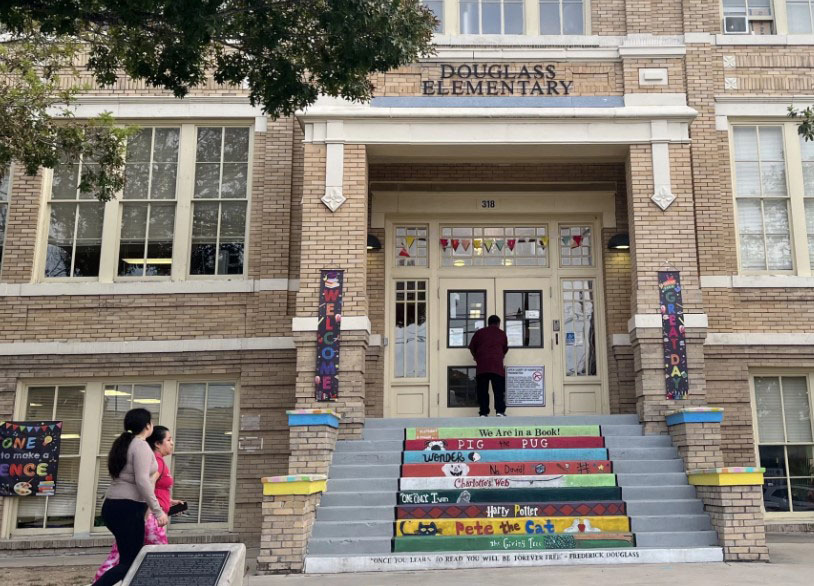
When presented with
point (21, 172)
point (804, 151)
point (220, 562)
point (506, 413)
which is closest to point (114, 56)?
point (21, 172)

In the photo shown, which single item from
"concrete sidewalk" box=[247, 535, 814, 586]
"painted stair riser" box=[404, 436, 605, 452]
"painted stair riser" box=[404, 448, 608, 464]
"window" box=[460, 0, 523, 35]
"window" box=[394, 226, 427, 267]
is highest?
"window" box=[460, 0, 523, 35]

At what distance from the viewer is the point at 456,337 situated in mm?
13141

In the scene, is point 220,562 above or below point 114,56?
below

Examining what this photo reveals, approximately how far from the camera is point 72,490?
12305 mm

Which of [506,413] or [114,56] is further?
Answer: [506,413]

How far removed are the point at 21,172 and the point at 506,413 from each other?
28.2ft

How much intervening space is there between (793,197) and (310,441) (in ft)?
27.5

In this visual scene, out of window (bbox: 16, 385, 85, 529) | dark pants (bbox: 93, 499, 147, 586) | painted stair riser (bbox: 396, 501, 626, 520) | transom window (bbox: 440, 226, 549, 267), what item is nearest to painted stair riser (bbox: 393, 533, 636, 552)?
painted stair riser (bbox: 396, 501, 626, 520)

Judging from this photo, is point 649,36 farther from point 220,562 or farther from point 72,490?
point 72,490

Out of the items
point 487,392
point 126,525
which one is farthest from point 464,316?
point 126,525

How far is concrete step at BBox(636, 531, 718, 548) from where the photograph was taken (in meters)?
8.95

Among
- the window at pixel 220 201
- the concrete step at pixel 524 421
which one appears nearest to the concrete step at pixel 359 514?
the concrete step at pixel 524 421

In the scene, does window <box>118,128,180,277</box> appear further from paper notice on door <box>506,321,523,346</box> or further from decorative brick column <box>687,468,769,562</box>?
decorative brick column <box>687,468,769,562</box>

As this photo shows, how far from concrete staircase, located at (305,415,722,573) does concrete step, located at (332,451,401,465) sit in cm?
1
